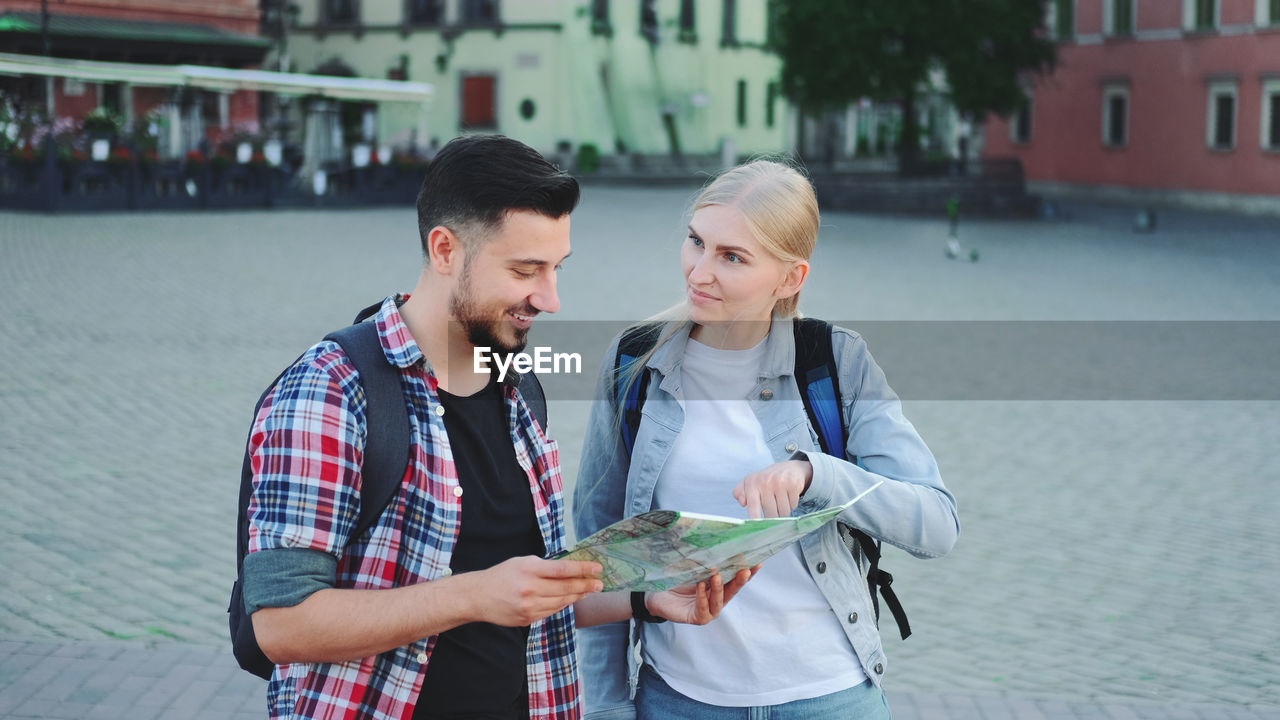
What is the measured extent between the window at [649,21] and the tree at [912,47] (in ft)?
54.6

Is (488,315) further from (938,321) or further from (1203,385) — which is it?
(938,321)

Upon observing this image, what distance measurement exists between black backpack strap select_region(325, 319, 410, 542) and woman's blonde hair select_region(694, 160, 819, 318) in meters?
0.77

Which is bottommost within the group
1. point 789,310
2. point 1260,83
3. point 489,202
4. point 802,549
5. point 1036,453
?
point 1036,453

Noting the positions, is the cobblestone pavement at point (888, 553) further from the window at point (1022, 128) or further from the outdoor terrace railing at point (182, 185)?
the window at point (1022, 128)

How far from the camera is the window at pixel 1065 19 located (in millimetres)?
45094

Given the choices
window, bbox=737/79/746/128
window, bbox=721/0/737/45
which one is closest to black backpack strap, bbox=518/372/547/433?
window, bbox=721/0/737/45

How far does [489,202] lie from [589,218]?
93.2 feet

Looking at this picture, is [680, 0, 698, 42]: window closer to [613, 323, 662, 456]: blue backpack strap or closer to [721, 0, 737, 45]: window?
[721, 0, 737, 45]: window

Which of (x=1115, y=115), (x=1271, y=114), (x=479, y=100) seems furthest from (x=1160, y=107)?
(x=479, y=100)

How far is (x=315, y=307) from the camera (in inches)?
599

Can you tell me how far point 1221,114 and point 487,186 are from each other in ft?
132

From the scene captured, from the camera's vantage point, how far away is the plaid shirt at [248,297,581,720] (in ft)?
6.50

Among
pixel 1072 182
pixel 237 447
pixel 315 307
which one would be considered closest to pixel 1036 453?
pixel 237 447

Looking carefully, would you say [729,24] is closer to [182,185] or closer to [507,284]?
[182,185]
